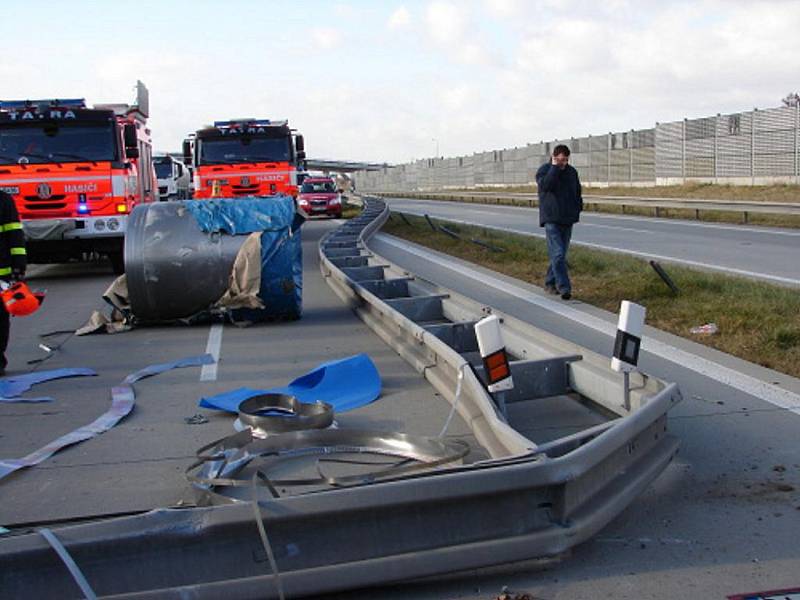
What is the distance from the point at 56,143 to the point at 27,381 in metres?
10.3

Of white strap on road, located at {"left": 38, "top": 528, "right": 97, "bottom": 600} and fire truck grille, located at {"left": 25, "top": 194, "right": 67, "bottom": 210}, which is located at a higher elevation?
fire truck grille, located at {"left": 25, "top": 194, "right": 67, "bottom": 210}

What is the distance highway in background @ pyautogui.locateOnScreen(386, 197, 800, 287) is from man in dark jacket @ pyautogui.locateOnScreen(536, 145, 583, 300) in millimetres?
3359

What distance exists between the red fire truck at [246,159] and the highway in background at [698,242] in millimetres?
6660

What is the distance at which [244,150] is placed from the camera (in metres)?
24.4

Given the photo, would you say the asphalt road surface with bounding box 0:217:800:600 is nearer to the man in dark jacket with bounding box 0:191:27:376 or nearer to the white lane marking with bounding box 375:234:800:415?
the white lane marking with bounding box 375:234:800:415

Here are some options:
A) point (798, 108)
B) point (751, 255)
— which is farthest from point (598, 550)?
point (798, 108)

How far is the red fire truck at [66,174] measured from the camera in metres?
17.3

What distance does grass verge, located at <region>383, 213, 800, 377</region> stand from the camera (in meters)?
8.82

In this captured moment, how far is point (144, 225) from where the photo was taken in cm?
1129

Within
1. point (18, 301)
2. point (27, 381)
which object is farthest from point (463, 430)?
point (18, 301)

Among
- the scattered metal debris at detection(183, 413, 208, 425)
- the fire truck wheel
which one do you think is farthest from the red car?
the scattered metal debris at detection(183, 413, 208, 425)

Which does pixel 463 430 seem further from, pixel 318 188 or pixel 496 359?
pixel 318 188

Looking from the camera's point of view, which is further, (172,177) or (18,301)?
(172,177)

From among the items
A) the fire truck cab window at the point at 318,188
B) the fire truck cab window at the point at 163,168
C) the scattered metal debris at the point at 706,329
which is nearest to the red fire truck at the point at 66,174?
the scattered metal debris at the point at 706,329
